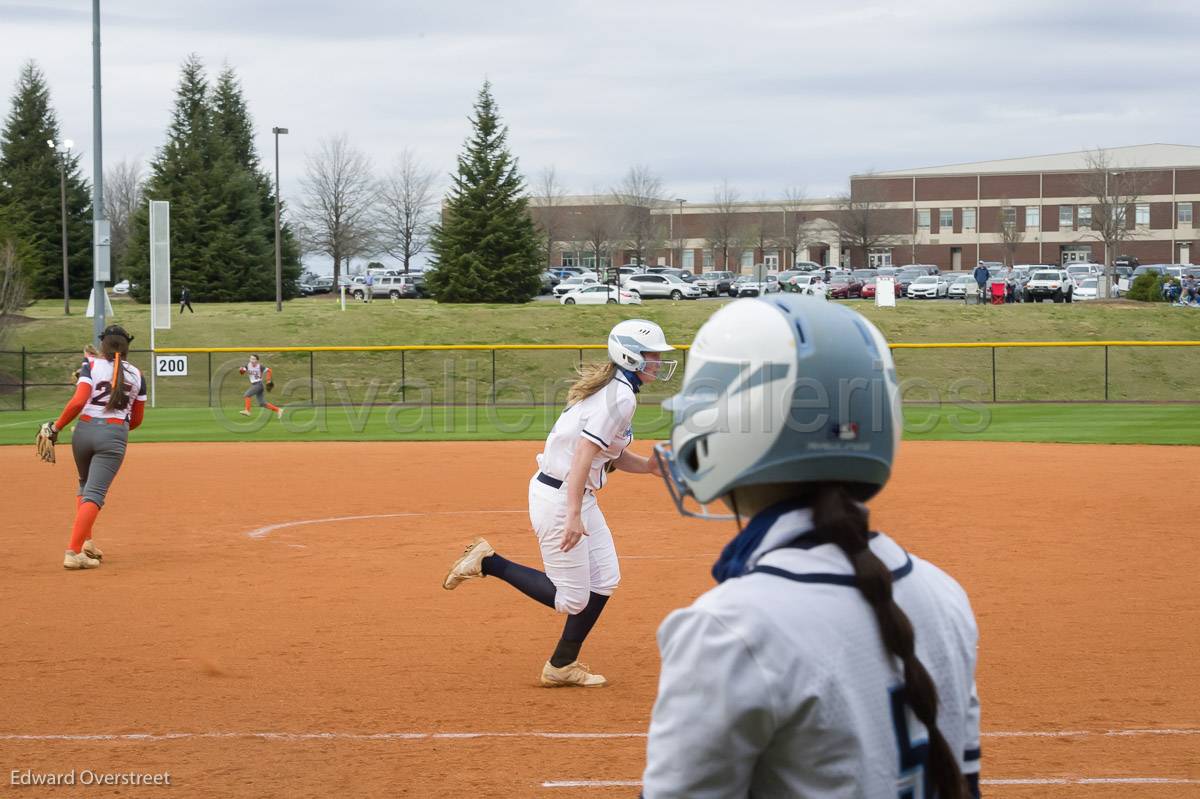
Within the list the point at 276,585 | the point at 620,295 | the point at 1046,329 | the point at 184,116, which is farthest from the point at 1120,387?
the point at 184,116

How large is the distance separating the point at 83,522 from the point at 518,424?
59.0 ft

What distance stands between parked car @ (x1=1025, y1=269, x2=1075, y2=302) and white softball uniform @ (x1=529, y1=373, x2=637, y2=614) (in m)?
54.5

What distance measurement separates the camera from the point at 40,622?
921cm

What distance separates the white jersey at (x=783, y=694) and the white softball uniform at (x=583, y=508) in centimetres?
508

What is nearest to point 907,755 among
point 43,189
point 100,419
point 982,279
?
point 100,419

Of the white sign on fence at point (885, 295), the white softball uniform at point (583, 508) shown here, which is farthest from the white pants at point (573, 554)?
the white sign on fence at point (885, 295)

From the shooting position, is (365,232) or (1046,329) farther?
(365,232)

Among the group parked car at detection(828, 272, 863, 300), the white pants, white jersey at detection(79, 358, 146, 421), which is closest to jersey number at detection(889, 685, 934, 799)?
the white pants

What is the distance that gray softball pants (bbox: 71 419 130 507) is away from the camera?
36.4 feet

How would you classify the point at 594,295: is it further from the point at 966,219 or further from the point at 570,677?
the point at 570,677

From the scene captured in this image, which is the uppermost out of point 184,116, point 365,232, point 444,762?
point 184,116

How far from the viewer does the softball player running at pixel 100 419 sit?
10.9 metres

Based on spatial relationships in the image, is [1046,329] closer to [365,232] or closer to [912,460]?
[912,460]

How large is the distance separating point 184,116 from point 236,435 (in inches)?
1951
